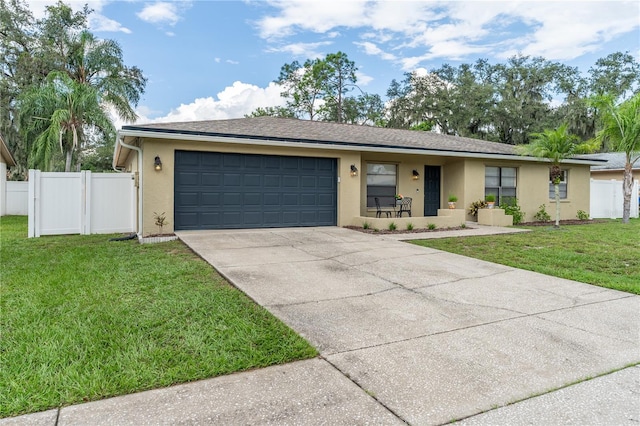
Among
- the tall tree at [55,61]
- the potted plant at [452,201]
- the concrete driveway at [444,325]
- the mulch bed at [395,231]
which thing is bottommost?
the concrete driveway at [444,325]

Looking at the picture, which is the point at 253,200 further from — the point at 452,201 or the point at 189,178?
the point at 452,201

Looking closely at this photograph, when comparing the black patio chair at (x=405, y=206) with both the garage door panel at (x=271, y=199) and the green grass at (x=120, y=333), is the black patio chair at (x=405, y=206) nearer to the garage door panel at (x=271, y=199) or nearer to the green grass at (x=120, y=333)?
the garage door panel at (x=271, y=199)

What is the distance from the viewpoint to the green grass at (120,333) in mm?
2596

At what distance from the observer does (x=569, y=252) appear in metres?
7.98

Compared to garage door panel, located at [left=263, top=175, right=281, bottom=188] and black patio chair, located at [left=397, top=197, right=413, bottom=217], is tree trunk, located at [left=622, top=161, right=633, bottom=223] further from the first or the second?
garage door panel, located at [left=263, top=175, right=281, bottom=188]

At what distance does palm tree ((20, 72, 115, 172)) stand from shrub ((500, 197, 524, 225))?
739 inches

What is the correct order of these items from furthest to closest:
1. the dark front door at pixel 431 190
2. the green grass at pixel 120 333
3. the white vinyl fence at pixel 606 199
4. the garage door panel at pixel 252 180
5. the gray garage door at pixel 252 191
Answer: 1. the white vinyl fence at pixel 606 199
2. the dark front door at pixel 431 190
3. the garage door panel at pixel 252 180
4. the gray garage door at pixel 252 191
5. the green grass at pixel 120 333

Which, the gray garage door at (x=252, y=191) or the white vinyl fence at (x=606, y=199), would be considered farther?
the white vinyl fence at (x=606, y=199)

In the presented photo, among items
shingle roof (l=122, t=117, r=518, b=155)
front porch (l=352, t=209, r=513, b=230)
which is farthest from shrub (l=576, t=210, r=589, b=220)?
front porch (l=352, t=209, r=513, b=230)

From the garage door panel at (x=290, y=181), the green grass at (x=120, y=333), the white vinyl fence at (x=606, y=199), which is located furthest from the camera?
the white vinyl fence at (x=606, y=199)

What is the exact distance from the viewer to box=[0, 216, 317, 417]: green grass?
2.60m

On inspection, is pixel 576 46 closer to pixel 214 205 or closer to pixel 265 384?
pixel 214 205

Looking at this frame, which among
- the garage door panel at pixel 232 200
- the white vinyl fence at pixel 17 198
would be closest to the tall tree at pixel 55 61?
the white vinyl fence at pixel 17 198

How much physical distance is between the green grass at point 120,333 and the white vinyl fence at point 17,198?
15.6 m
